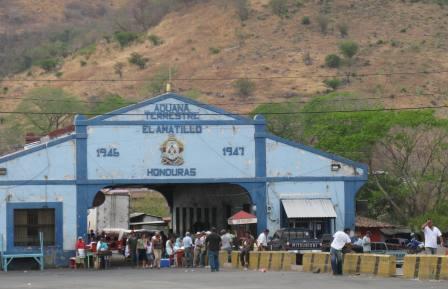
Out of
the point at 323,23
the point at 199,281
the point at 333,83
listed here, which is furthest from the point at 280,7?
the point at 199,281

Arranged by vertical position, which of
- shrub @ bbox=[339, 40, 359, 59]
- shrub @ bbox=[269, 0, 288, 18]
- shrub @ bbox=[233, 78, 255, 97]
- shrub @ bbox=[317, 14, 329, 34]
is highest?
shrub @ bbox=[269, 0, 288, 18]

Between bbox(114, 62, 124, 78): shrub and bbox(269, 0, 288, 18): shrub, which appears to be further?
bbox(269, 0, 288, 18): shrub

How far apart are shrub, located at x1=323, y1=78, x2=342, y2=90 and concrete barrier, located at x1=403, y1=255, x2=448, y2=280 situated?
80.9 m

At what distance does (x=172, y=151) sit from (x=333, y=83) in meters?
66.8

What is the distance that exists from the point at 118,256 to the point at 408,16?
7789 centimetres

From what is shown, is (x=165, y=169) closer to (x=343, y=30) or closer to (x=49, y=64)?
(x=343, y=30)

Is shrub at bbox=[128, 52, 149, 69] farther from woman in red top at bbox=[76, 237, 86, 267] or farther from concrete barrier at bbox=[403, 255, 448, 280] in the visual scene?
concrete barrier at bbox=[403, 255, 448, 280]

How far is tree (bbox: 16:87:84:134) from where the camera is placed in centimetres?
9538

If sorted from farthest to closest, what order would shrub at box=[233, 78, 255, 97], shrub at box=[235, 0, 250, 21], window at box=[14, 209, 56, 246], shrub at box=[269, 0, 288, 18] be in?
1. shrub at box=[235, 0, 250, 21]
2. shrub at box=[269, 0, 288, 18]
3. shrub at box=[233, 78, 255, 97]
4. window at box=[14, 209, 56, 246]

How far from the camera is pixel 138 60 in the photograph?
12775 centimetres

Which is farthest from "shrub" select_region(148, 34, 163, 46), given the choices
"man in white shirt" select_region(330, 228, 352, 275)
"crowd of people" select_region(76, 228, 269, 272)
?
"man in white shirt" select_region(330, 228, 352, 275)

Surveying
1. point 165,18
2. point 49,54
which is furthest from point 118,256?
point 49,54

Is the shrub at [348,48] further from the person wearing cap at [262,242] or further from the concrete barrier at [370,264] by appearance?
the concrete barrier at [370,264]

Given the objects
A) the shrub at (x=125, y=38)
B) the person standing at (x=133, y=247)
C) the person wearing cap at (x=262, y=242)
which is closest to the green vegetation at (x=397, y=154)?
the person wearing cap at (x=262, y=242)
